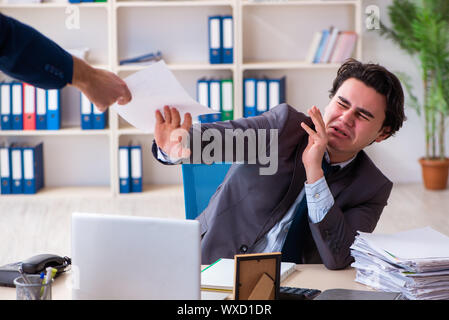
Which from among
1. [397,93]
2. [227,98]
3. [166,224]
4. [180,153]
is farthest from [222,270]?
[227,98]

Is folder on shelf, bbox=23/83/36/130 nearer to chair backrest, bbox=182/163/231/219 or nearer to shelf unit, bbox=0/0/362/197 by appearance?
shelf unit, bbox=0/0/362/197

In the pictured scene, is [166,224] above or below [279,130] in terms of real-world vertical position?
below

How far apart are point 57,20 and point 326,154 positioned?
338cm

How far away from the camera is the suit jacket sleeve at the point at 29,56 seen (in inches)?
53.1

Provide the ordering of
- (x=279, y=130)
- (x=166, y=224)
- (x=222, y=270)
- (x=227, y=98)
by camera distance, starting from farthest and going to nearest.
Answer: (x=227, y=98) → (x=279, y=130) → (x=222, y=270) → (x=166, y=224)

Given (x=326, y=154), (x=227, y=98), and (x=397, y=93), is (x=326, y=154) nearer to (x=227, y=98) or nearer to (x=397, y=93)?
(x=397, y=93)

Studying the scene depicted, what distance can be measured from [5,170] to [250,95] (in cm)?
180

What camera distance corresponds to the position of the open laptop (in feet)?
4.26

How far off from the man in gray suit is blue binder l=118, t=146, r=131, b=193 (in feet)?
9.20

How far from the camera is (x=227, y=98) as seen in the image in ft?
15.6

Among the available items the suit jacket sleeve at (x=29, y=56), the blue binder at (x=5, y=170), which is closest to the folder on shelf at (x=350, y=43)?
the blue binder at (x=5, y=170)

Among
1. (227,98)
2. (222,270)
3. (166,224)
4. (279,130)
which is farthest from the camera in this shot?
(227,98)

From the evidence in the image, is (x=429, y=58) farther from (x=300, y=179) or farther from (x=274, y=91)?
(x=300, y=179)

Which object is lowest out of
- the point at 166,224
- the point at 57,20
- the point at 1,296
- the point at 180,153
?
the point at 1,296
